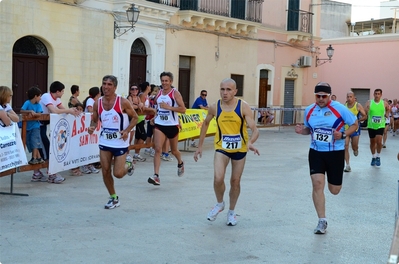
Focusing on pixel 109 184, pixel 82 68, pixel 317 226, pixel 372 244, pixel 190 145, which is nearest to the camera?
pixel 372 244

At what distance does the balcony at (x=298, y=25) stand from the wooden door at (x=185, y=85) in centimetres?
784

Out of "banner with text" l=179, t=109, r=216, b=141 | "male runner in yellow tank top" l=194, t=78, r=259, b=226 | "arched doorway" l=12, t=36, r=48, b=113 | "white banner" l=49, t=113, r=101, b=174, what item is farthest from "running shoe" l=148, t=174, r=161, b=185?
"arched doorway" l=12, t=36, r=48, b=113

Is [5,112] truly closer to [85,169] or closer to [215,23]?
[85,169]

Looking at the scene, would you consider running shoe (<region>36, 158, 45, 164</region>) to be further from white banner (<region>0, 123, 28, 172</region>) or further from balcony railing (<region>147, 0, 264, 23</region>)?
balcony railing (<region>147, 0, 264, 23</region>)

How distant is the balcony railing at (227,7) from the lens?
2381 cm

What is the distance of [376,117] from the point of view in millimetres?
14445

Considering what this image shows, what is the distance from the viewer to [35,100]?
10.2m

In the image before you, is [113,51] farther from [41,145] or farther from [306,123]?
[306,123]

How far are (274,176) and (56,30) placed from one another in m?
9.61

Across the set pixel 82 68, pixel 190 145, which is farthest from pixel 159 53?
pixel 190 145

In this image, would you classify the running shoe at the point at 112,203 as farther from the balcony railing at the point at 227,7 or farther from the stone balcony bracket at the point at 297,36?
the stone balcony bracket at the point at 297,36

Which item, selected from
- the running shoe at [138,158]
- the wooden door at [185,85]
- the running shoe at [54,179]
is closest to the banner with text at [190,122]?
the running shoe at [138,158]

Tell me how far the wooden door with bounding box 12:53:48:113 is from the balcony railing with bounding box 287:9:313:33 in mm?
15447

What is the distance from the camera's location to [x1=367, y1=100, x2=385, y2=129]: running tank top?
14.4 m
